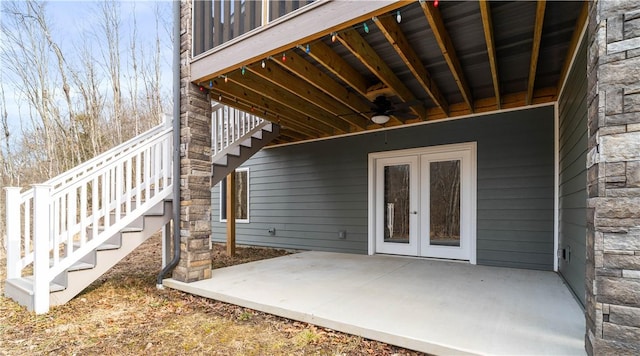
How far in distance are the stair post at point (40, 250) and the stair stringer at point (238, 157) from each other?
193 cm

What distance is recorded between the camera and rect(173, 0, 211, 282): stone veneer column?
376 cm

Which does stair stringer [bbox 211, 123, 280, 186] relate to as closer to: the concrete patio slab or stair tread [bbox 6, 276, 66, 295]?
the concrete patio slab

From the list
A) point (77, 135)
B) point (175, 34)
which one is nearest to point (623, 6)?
point (175, 34)

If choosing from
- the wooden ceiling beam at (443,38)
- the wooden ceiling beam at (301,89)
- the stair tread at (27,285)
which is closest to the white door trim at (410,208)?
the wooden ceiling beam at (301,89)

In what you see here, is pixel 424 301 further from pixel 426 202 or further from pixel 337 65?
pixel 337 65

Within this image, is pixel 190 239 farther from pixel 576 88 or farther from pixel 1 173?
pixel 1 173

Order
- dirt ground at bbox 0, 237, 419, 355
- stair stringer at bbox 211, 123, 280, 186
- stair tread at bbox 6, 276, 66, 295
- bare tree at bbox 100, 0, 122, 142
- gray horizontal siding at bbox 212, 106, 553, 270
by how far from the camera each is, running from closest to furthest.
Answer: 1. dirt ground at bbox 0, 237, 419, 355
2. stair tread at bbox 6, 276, 66, 295
3. gray horizontal siding at bbox 212, 106, 553, 270
4. stair stringer at bbox 211, 123, 280, 186
5. bare tree at bbox 100, 0, 122, 142

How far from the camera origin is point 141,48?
1038 centimetres

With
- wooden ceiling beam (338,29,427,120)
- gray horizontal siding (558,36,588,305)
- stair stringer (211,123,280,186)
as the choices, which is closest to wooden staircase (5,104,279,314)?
stair stringer (211,123,280,186)

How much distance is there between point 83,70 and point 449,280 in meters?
11.1

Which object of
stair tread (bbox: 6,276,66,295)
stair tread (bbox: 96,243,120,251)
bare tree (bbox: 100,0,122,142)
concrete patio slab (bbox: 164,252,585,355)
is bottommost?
concrete patio slab (bbox: 164,252,585,355)

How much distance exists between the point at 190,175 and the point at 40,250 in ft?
5.14

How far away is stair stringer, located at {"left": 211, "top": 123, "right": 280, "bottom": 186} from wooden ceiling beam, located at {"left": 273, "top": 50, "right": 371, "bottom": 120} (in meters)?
1.79

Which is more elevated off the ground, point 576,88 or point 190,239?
point 576,88
